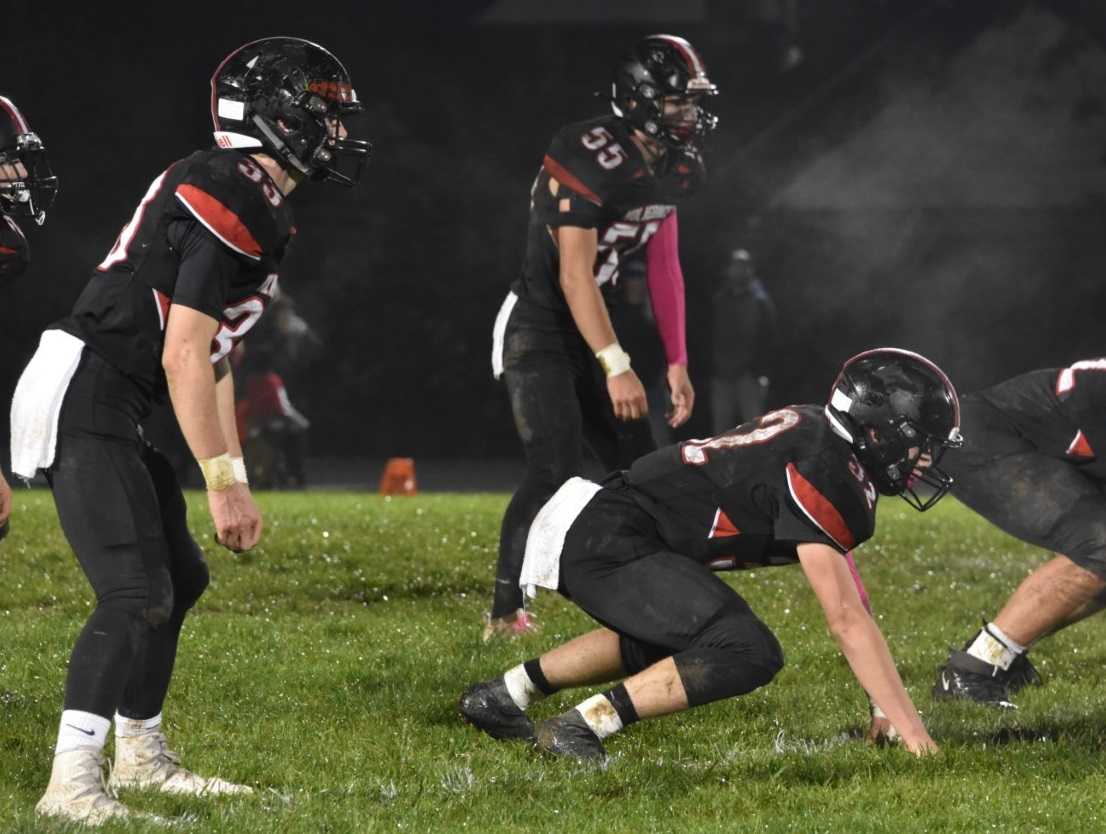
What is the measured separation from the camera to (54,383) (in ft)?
16.7

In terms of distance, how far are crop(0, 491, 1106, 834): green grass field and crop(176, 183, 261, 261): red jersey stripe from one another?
58.4 inches

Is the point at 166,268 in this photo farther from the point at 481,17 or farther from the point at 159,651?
the point at 481,17

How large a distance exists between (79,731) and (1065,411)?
154 inches

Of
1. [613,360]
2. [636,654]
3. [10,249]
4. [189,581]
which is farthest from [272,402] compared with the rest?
[189,581]

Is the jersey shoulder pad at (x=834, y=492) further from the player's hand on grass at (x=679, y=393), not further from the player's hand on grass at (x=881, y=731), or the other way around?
the player's hand on grass at (x=679, y=393)

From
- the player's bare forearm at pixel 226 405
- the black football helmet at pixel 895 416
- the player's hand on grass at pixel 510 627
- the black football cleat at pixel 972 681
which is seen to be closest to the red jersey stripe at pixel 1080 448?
the black football cleat at pixel 972 681

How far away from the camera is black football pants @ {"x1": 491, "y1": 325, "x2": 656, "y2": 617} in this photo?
7551 mm

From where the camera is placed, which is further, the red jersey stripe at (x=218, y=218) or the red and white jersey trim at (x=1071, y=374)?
the red and white jersey trim at (x=1071, y=374)

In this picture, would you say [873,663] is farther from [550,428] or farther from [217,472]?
[550,428]

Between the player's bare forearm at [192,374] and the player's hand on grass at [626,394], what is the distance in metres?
2.63

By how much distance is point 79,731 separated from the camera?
4.86 m

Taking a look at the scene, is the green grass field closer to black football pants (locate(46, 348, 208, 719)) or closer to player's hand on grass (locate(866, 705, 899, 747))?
player's hand on grass (locate(866, 705, 899, 747))

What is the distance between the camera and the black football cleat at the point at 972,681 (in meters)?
6.90

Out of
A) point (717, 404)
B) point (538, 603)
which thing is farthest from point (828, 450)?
point (717, 404)
